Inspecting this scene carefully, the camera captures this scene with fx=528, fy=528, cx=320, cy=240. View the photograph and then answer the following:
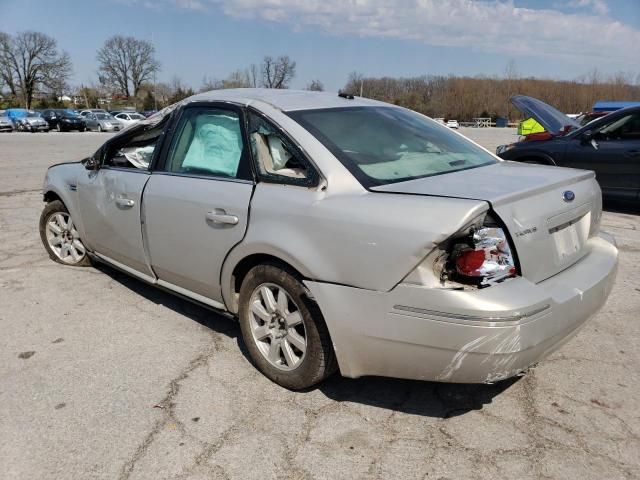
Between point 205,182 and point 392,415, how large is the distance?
5.63 feet

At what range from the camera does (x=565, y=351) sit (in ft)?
10.9

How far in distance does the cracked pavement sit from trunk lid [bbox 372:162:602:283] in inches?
30.1

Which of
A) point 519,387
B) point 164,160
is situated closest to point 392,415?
point 519,387

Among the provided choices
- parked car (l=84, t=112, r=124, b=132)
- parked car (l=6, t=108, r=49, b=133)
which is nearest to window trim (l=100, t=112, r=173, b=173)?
parked car (l=84, t=112, r=124, b=132)

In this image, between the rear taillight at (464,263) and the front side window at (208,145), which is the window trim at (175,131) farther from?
the rear taillight at (464,263)

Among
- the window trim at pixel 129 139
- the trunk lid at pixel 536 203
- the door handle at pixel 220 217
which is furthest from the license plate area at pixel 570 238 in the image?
the window trim at pixel 129 139

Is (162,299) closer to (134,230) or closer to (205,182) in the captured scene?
(134,230)

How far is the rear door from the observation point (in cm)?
714

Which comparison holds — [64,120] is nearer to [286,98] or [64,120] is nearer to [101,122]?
[101,122]

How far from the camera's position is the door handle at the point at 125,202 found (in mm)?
3707

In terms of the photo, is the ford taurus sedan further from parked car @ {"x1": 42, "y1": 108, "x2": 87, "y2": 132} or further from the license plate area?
parked car @ {"x1": 42, "y1": 108, "x2": 87, "y2": 132}

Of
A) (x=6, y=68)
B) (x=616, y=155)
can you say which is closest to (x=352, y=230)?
(x=616, y=155)

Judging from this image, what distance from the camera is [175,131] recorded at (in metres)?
3.56

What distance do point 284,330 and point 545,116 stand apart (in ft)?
22.4
